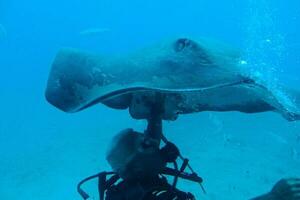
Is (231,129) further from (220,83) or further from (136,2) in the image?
(136,2)

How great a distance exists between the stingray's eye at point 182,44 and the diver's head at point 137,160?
801 millimetres

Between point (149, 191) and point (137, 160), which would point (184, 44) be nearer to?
point (137, 160)

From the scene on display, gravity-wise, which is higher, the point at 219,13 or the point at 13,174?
the point at 219,13

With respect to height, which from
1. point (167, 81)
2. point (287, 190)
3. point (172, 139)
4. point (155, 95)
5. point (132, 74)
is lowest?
point (287, 190)

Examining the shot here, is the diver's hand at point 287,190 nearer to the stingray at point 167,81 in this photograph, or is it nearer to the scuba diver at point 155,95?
the scuba diver at point 155,95

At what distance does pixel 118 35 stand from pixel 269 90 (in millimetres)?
77456

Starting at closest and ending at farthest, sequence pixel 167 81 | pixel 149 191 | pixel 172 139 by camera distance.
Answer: pixel 167 81, pixel 149 191, pixel 172 139

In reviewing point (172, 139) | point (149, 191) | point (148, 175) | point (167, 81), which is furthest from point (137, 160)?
point (172, 139)

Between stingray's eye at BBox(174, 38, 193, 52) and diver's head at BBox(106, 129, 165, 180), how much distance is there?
2.63 feet

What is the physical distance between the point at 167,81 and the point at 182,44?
1.69 feet

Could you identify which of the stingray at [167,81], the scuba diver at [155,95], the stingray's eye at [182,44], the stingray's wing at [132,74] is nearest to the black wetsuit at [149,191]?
the scuba diver at [155,95]

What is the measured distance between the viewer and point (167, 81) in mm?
2461

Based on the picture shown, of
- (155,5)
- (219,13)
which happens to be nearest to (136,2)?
(155,5)

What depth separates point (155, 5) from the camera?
116 meters
